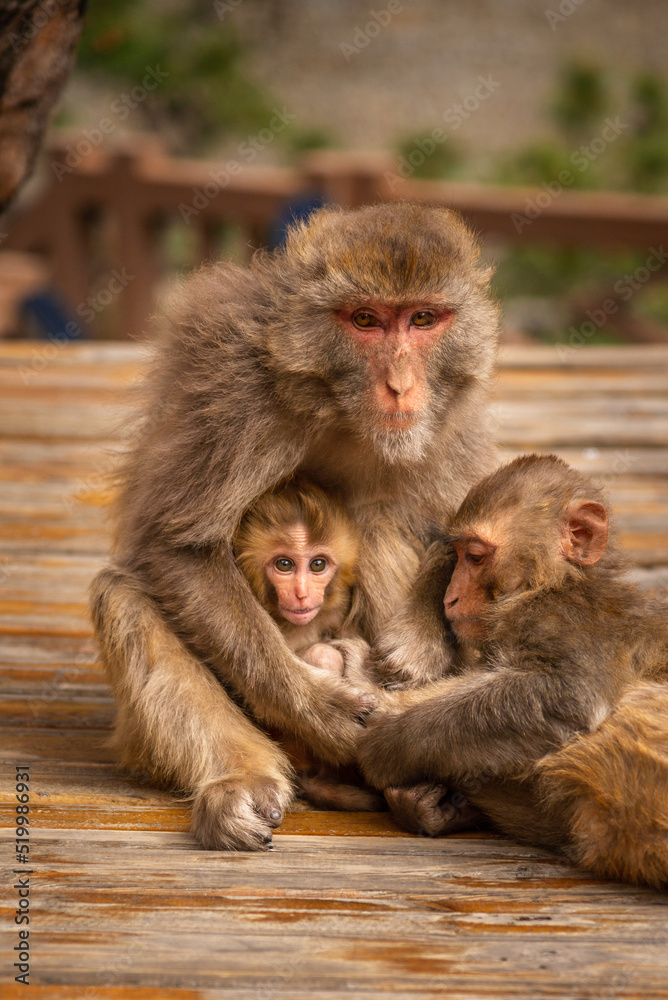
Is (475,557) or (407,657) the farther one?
(407,657)

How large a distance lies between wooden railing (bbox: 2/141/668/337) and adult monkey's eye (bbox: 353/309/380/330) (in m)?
4.89

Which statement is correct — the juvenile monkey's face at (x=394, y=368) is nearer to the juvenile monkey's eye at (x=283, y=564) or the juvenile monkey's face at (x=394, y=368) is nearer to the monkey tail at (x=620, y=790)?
the juvenile monkey's eye at (x=283, y=564)

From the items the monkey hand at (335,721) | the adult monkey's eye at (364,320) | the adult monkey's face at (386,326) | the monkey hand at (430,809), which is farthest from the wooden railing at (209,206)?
→ the monkey hand at (430,809)

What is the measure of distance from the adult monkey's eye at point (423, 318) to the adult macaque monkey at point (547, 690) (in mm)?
460

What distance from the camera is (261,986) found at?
7.40 ft

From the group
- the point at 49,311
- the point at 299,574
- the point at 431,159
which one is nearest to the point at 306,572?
the point at 299,574

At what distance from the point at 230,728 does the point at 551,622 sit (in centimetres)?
92

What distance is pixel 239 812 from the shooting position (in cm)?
291

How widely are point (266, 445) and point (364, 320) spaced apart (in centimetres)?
44

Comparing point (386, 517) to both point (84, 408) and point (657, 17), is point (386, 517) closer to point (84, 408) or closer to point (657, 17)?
point (84, 408)

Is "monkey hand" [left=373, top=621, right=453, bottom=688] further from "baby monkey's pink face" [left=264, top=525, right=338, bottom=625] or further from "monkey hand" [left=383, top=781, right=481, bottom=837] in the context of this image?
"monkey hand" [left=383, top=781, right=481, bottom=837]

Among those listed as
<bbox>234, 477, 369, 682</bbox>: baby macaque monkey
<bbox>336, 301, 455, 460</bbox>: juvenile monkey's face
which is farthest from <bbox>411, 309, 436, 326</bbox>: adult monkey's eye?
<bbox>234, 477, 369, 682</bbox>: baby macaque monkey

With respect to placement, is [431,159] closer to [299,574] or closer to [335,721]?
[299,574]

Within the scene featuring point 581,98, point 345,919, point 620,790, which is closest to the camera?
point 345,919
